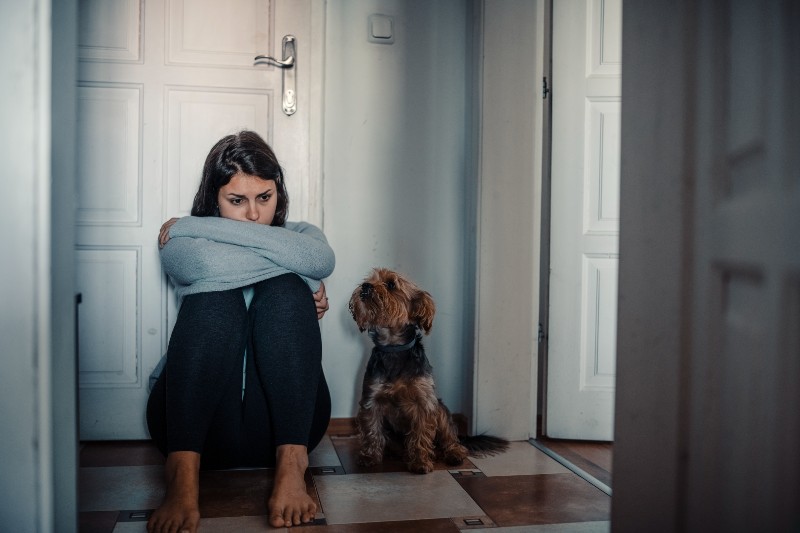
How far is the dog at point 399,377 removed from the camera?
6.66 feet

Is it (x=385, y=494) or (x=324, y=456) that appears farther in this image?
(x=324, y=456)

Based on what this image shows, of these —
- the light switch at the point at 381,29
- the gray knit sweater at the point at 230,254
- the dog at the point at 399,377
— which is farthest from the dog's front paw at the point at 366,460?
the light switch at the point at 381,29

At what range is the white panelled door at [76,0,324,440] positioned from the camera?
2369 mm

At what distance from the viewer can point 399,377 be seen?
2.06 metres

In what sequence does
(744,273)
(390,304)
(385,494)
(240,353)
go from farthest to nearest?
(390,304)
(385,494)
(240,353)
(744,273)

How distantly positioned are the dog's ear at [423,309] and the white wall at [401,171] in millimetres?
456

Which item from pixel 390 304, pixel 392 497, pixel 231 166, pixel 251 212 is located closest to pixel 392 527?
pixel 392 497

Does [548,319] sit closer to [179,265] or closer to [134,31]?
[179,265]

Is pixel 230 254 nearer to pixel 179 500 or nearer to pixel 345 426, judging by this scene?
pixel 179 500

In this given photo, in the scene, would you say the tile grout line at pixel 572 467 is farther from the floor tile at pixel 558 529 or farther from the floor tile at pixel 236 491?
the floor tile at pixel 236 491

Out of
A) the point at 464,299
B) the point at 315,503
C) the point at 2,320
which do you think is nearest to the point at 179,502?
the point at 315,503

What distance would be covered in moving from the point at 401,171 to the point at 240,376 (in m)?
1.15

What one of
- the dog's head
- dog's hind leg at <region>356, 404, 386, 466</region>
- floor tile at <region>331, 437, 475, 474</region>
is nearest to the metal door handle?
the dog's head

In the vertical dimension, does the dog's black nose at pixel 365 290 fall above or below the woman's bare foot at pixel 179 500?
above
